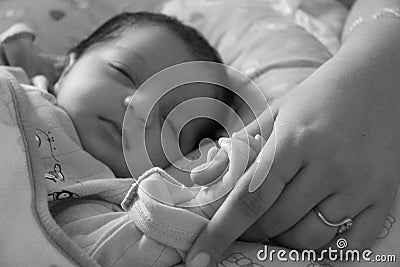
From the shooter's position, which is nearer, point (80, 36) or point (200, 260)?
point (200, 260)

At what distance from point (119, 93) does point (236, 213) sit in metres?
0.35

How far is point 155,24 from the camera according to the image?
42.8 inches

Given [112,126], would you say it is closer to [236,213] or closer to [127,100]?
[127,100]

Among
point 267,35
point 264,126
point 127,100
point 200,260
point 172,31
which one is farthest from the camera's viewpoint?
point 267,35

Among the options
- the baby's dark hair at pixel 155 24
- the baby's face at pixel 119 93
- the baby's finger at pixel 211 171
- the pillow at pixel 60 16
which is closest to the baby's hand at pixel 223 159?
the baby's finger at pixel 211 171

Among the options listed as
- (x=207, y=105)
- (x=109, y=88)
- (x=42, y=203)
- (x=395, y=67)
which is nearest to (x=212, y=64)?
(x=207, y=105)

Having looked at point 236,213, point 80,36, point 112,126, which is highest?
point 236,213

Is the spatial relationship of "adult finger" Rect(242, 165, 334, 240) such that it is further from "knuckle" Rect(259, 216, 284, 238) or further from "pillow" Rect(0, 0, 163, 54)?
"pillow" Rect(0, 0, 163, 54)

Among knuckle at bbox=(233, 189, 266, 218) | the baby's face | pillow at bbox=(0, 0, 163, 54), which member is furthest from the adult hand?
pillow at bbox=(0, 0, 163, 54)

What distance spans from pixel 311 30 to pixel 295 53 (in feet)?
0.63

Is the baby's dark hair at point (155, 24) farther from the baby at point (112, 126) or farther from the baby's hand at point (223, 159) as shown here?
the baby's hand at point (223, 159)

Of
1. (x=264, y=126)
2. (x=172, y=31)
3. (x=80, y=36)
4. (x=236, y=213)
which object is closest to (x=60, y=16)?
(x=80, y=36)

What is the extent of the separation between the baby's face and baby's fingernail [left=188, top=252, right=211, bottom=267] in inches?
9.8

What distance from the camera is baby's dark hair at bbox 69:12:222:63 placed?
1075mm
